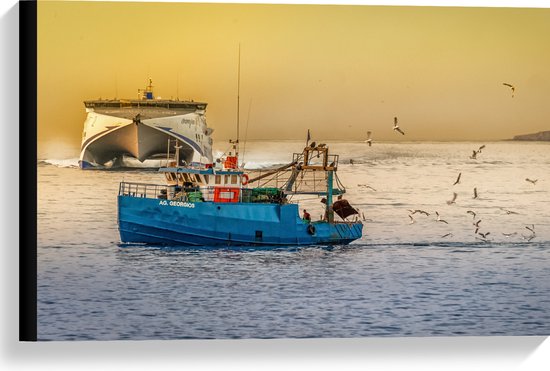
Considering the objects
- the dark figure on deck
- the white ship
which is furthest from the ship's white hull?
the dark figure on deck

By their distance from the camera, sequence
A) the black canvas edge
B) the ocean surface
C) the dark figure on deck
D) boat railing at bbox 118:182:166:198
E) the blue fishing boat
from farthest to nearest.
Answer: the blue fishing boat → boat railing at bbox 118:182:166:198 → the dark figure on deck → the ocean surface → the black canvas edge

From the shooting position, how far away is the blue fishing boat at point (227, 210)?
1091 cm

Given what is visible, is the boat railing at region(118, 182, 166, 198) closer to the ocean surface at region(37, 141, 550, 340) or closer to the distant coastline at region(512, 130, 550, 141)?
the ocean surface at region(37, 141, 550, 340)

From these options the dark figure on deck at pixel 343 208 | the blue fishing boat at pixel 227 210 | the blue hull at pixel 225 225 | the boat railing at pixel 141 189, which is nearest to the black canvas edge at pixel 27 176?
the boat railing at pixel 141 189

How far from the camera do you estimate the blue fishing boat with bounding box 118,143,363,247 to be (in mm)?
10906

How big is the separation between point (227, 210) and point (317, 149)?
1.73m

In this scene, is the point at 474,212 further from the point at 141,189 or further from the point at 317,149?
the point at 141,189

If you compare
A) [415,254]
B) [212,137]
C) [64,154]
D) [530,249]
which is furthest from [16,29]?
[530,249]

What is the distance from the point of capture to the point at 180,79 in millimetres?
9914

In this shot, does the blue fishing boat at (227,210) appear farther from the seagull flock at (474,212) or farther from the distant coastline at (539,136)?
the distant coastline at (539,136)

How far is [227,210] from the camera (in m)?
11.7

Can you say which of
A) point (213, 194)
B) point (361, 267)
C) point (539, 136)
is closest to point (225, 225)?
point (213, 194)

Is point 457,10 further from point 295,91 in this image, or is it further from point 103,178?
point 103,178

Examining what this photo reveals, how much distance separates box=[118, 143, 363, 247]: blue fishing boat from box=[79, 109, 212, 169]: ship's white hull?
0.26 m
